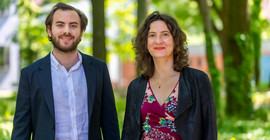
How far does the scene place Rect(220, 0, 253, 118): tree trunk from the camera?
37.3 ft

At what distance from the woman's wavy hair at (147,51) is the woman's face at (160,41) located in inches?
1.5

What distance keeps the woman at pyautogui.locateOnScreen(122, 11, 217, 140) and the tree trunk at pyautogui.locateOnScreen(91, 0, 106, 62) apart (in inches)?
196

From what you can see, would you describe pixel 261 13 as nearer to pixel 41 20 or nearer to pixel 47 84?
pixel 41 20

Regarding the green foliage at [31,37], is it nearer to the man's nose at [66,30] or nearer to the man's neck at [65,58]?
the man's neck at [65,58]

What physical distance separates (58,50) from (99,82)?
509 millimetres

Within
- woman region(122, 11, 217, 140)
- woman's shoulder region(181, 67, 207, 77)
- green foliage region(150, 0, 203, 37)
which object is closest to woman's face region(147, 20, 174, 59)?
woman region(122, 11, 217, 140)

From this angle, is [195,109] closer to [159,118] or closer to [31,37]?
[159,118]

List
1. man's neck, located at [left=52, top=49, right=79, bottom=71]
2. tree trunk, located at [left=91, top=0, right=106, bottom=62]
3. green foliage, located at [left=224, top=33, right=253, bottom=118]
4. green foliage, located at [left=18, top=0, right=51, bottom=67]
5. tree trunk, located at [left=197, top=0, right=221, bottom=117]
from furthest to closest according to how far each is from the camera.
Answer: green foliage, located at [left=18, top=0, right=51, bottom=67]
green foliage, located at [left=224, top=33, right=253, bottom=118]
tree trunk, located at [left=197, top=0, right=221, bottom=117]
tree trunk, located at [left=91, top=0, right=106, bottom=62]
man's neck, located at [left=52, top=49, right=79, bottom=71]

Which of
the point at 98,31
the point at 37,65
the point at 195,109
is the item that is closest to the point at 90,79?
the point at 37,65

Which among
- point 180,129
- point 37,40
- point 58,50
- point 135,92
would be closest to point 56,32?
point 58,50

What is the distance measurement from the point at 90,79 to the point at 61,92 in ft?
1.04

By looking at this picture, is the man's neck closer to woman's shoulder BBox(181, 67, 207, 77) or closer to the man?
the man

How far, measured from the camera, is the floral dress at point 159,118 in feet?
10.4

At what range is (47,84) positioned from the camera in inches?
137
